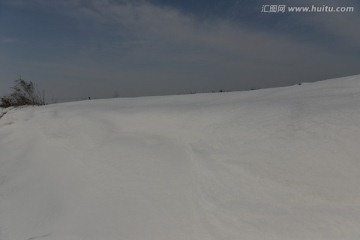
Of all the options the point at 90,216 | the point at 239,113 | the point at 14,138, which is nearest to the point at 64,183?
the point at 90,216

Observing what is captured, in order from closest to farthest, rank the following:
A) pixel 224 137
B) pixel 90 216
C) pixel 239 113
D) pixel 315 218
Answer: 1. pixel 315 218
2. pixel 90 216
3. pixel 224 137
4. pixel 239 113

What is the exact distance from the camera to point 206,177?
1964mm

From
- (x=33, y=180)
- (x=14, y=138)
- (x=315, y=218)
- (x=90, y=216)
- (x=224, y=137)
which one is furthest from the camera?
(x=14, y=138)

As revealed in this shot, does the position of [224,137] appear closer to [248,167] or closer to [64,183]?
[248,167]

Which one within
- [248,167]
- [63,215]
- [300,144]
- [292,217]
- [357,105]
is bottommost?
[63,215]

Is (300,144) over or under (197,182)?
over

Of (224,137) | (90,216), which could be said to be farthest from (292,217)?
(90,216)

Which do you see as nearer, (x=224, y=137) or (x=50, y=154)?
(x=224, y=137)

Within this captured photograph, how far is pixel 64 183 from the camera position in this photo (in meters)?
2.53

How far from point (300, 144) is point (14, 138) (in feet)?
11.8

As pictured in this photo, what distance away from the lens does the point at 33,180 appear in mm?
2805

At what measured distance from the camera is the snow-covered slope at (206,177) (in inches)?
63.3

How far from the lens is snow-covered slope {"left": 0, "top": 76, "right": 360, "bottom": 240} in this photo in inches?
63.3

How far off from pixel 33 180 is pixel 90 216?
1.02m
